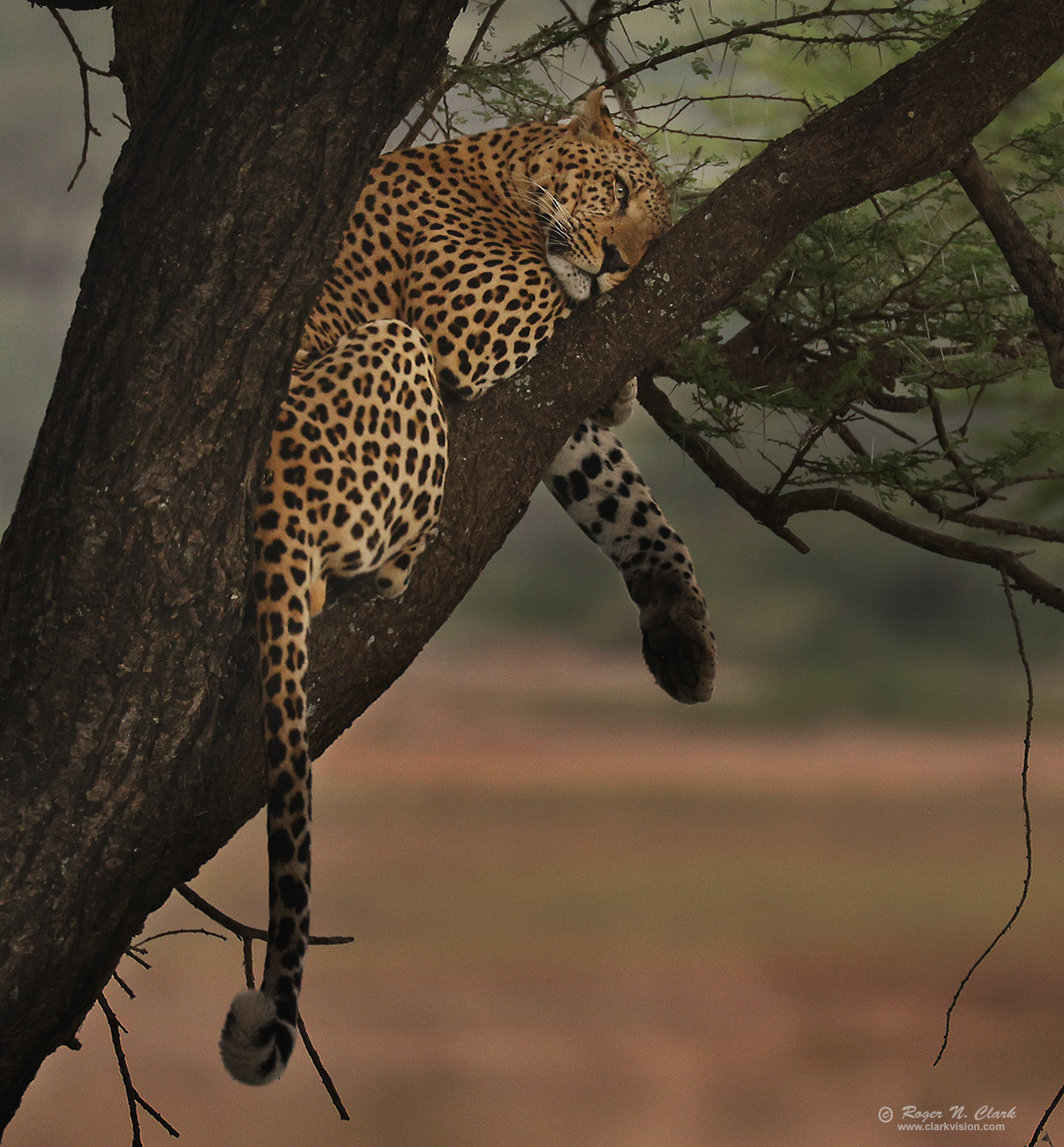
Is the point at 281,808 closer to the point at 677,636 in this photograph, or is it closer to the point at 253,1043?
the point at 253,1043

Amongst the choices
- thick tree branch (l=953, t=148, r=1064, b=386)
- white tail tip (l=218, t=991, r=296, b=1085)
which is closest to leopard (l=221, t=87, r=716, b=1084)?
white tail tip (l=218, t=991, r=296, b=1085)

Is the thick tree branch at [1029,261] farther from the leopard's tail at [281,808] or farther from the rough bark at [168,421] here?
the leopard's tail at [281,808]

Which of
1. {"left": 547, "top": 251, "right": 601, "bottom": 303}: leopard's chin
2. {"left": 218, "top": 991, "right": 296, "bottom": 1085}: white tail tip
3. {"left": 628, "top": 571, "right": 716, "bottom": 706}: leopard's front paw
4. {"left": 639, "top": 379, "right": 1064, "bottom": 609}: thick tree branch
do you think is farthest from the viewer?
{"left": 639, "top": 379, "right": 1064, "bottom": 609}: thick tree branch

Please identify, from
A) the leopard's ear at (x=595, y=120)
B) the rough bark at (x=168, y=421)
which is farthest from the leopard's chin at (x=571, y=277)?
the rough bark at (x=168, y=421)

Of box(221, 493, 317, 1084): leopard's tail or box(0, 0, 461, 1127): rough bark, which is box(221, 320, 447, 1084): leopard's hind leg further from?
box(0, 0, 461, 1127): rough bark

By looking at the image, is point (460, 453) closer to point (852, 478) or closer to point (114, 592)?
point (114, 592)

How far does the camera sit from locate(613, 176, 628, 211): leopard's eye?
340 centimetres

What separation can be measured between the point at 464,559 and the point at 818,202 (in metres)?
1.10

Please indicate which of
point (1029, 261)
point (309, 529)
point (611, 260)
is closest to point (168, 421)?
point (309, 529)

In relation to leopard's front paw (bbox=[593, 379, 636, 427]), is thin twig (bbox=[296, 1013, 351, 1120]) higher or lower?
lower

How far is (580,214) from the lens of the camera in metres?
3.33

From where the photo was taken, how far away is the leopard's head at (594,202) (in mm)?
3291

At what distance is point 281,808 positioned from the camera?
241 centimetres

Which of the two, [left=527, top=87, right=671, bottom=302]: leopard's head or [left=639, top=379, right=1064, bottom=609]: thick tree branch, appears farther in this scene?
[left=639, top=379, right=1064, bottom=609]: thick tree branch
